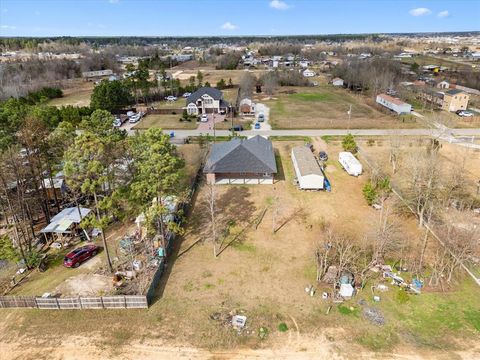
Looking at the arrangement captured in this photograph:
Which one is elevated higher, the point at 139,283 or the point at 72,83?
the point at 72,83

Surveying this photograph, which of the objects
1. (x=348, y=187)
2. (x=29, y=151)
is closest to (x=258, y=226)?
(x=348, y=187)

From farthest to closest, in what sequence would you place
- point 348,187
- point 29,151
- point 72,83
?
point 72,83
point 348,187
point 29,151

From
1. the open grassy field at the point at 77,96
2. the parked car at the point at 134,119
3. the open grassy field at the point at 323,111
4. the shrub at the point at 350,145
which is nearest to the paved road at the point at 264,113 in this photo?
the open grassy field at the point at 323,111

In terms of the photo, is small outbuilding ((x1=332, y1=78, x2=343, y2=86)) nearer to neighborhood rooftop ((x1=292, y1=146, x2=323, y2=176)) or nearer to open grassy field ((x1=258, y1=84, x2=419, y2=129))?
open grassy field ((x1=258, y1=84, x2=419, y2=129))

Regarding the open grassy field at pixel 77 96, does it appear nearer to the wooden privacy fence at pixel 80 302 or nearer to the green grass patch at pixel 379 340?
the wooden privacy fence at pixel 80 302

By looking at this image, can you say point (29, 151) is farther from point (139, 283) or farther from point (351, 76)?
point (351, 76)

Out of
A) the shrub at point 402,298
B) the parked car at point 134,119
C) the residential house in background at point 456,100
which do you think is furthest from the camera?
the residential house in background at point 456,100

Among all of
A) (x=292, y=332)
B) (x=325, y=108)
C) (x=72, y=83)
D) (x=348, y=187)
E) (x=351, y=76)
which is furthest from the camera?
(x=72, y=83)

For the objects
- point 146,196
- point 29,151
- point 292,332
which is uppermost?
point 29,151
